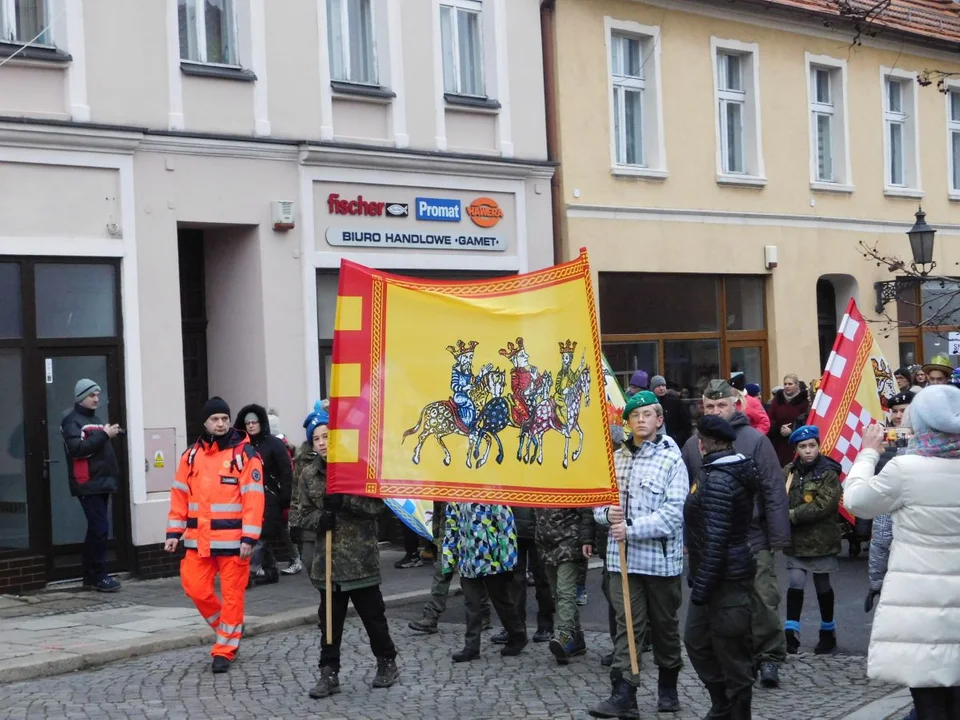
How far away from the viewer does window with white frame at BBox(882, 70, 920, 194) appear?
2430 cm

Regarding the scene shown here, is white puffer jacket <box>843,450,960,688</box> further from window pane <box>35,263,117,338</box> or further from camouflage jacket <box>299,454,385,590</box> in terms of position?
window pane <box>35,263,117,338</box>

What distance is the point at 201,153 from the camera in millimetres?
14773

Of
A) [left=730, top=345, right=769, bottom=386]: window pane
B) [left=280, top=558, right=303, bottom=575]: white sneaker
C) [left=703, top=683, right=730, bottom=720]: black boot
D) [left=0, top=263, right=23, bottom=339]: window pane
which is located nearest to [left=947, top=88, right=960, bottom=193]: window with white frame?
[left=730, top=345, right=769, bottom=386]: window pane

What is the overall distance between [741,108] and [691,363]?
393 centimetres

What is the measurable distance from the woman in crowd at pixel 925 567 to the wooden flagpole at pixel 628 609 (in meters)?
1.81

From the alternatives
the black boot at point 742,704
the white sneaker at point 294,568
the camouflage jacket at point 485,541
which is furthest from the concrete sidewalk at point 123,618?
the black boot at point 742,704

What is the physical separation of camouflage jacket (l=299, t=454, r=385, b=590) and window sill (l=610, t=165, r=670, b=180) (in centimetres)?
1088

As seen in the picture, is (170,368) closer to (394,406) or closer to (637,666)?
(394,406)

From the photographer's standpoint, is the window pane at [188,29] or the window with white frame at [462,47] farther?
the window with white frame at [462,47]

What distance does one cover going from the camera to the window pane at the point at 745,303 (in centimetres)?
2120

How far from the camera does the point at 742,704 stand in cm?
724

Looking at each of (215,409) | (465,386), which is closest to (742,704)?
(465,386)

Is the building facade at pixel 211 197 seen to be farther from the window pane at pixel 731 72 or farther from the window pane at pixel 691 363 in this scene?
the window pane at pixel 731 72

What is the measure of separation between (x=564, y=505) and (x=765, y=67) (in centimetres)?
1470
